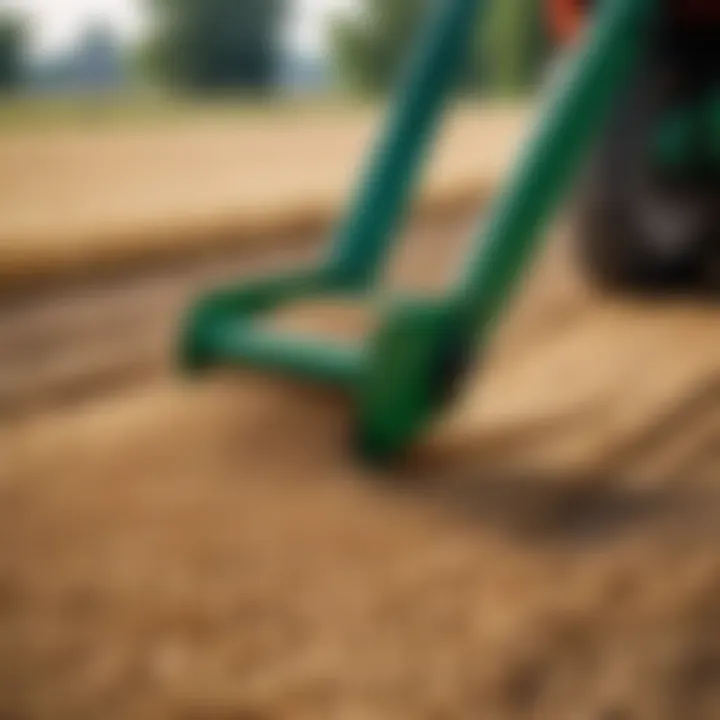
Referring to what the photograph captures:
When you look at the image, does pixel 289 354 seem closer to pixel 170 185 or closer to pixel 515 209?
pixel 515 209

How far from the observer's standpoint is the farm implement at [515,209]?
75 centimetres

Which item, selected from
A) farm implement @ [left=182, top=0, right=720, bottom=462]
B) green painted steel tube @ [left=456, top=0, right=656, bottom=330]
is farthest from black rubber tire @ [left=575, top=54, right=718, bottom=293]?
green painted steel tube @ [left=456, top=0, right=656, bottom=330]

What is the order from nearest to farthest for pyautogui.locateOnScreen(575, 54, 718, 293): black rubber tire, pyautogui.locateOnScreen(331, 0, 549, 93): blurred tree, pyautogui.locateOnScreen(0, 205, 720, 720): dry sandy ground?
1. pyautogui.locateOnScreen(0, 205, 720, 720): dry sandy ground
2. pyautogui.locateOnScreen(575, 54, 718, 293): black rubber tire
3. pyautogui.locateOnScreen(331, 0, 549, 93): blurred tree

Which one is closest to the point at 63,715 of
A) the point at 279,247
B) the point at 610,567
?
the point at 610,567

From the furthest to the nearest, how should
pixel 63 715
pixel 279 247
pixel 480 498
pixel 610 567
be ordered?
1. pixel 279 247
2. pixel 480 498
3. pixel 610 567
4. pixel 63 715

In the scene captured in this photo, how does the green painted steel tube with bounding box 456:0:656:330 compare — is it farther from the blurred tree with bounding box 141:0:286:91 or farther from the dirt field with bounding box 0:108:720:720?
the blurred tree with bounding box 141:0:286:91

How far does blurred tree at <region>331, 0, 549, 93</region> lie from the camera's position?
4613 mm

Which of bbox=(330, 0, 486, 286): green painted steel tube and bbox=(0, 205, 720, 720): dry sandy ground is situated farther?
bbox=(330, 0, 486, 286): green painted steel tube

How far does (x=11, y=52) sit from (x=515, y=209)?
1479mm

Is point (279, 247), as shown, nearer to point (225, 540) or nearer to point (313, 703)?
point (225, 540)

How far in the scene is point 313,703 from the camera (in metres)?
0.47

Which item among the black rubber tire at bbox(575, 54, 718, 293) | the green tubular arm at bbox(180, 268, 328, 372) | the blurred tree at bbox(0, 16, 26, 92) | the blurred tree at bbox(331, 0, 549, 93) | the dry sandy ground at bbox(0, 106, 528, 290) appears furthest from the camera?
the blurred tree at bbox(331, 0, 549, 93)

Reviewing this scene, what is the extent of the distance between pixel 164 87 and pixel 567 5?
272 centimetres

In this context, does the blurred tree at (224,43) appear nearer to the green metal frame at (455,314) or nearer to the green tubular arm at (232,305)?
the green tubular arm at (232,305)
